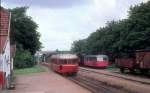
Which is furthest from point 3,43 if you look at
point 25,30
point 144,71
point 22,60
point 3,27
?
point 25,30

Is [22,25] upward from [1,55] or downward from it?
upward

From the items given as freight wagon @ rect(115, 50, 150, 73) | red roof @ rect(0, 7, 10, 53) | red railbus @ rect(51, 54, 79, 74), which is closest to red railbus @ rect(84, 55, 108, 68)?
freight wagon @ rect(115, 50, 150, 73)

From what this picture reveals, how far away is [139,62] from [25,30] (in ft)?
117

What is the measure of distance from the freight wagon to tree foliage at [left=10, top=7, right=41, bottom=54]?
2697cm

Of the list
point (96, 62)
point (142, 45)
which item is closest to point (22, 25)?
point (96, 62)

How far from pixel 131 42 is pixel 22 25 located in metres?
23.8

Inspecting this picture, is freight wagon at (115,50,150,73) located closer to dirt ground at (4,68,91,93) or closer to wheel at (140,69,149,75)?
wheel at (140,69,149,75)

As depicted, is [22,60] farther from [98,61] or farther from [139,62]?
[139,62]

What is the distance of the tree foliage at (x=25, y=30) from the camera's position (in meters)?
87.6

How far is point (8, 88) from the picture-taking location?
3525 centimetres

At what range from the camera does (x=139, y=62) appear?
183 feet

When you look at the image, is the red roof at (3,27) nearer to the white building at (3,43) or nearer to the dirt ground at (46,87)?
the white building at (3,43)

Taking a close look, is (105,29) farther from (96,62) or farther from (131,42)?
(131,42)

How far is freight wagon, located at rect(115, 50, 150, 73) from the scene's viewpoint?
174 ft
